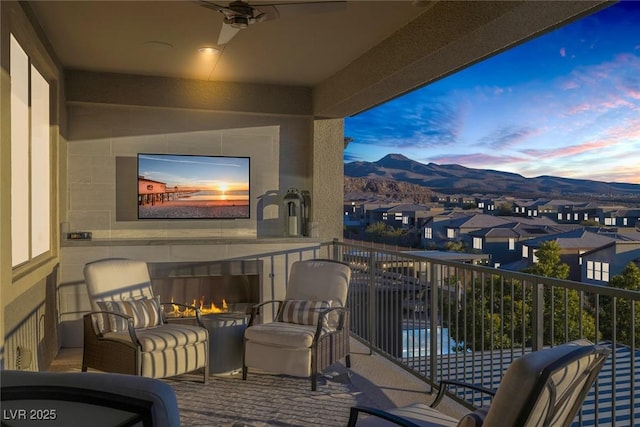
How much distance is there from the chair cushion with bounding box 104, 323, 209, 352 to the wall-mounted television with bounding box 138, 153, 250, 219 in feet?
6.41

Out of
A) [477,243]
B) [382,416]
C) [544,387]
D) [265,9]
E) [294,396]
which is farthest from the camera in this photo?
[477,243]

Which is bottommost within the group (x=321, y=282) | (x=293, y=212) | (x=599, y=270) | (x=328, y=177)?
(x=599, y=270)

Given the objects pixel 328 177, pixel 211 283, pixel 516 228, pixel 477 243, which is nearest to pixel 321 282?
pixel 211 283

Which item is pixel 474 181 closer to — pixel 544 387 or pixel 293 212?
pixel 293 212

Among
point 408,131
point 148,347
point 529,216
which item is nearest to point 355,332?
point 148,347

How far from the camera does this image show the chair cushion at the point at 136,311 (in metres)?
4.11

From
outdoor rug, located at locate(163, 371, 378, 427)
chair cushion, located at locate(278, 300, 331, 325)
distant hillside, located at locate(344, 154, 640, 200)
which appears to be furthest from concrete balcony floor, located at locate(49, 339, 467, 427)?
distant hillside, located at locate(344, 154, 640, 200)

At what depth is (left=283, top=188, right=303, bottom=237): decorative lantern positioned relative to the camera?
6.12 m

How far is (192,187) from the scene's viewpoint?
596cm

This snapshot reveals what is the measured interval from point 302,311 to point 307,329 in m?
0.27

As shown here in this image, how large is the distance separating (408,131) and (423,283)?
32.7 ft

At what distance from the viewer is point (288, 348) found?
4.00m

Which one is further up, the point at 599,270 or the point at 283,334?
the point at 599,270

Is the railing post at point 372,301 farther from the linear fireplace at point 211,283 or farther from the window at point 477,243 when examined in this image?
the window at point 477,243
